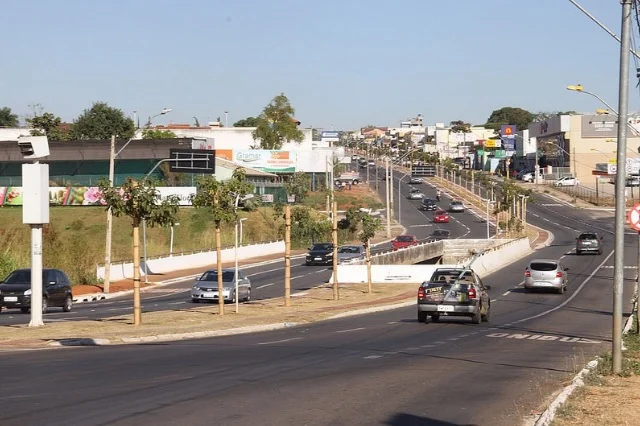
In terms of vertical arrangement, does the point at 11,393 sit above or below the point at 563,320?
above

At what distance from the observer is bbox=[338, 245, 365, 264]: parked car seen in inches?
2601

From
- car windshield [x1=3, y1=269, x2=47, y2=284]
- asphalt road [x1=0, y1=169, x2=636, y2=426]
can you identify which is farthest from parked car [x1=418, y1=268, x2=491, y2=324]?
car windshield [x1=3, y1=269, x2=47, y2=284]

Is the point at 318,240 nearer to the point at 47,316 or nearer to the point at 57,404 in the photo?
the point at 47,316

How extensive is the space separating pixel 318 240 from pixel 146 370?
76.4 m

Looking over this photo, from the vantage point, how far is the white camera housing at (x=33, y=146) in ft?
89.8

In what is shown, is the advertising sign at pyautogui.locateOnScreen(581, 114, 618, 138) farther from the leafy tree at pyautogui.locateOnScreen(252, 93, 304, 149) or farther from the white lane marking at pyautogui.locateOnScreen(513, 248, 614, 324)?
the white lane marking at pyautogui.locateOnScreen(513, 248, 614, 324)

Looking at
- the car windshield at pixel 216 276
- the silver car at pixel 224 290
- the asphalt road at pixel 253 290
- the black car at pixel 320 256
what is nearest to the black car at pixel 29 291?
the asphalt road at pixel 253 290

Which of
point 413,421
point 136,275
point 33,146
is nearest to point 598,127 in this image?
point 136,275

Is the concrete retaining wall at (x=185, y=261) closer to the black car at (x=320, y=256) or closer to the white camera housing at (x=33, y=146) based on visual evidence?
the black car at (x=320, y=256)

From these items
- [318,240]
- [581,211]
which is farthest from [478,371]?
[581,211]

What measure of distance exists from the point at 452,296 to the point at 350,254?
115ft

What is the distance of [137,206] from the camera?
29.7 m

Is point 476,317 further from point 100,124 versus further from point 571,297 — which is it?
point 100,124

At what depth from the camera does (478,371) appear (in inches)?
755
